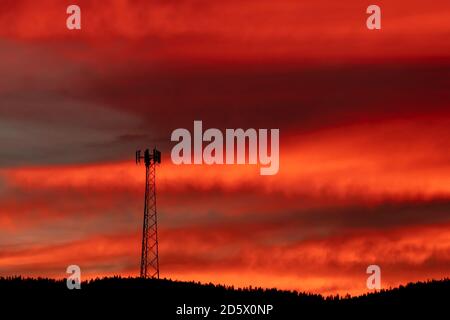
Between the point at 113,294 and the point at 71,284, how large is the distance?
4967mm

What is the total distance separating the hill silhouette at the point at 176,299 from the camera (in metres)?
115

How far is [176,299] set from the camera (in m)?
118

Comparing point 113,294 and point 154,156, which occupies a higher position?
point 154,156

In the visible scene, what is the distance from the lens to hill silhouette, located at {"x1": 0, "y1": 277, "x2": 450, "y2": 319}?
115 metres

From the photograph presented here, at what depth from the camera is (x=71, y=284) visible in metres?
117
